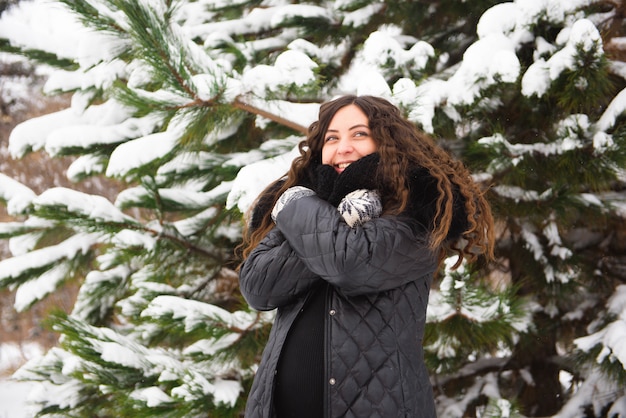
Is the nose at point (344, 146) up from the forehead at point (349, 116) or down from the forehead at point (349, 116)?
down

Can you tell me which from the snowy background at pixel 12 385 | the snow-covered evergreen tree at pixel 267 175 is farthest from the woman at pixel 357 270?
the snowy background at pixel 12 385

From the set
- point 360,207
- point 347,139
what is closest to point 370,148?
point 347,139

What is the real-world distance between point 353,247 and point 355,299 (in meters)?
0.19

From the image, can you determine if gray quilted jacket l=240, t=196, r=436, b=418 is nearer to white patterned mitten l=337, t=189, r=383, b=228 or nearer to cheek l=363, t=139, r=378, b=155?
white patterned mitten l=337, t=189, r=383, b=228

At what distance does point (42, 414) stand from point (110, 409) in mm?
349

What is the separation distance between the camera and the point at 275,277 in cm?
151

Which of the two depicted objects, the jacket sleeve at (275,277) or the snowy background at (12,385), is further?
the snowy background at (12,385)

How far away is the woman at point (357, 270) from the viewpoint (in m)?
1.39

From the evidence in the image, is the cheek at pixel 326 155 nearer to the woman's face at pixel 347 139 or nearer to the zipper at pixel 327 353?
the woman's face at pixel 347 139

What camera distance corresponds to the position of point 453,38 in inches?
145

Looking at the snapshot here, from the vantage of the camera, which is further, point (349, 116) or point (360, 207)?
point (349, 116)

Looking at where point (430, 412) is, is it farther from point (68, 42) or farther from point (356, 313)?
point (68, 42)

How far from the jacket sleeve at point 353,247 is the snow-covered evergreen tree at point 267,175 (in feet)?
2.25

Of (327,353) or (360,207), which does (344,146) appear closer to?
(360,207)
